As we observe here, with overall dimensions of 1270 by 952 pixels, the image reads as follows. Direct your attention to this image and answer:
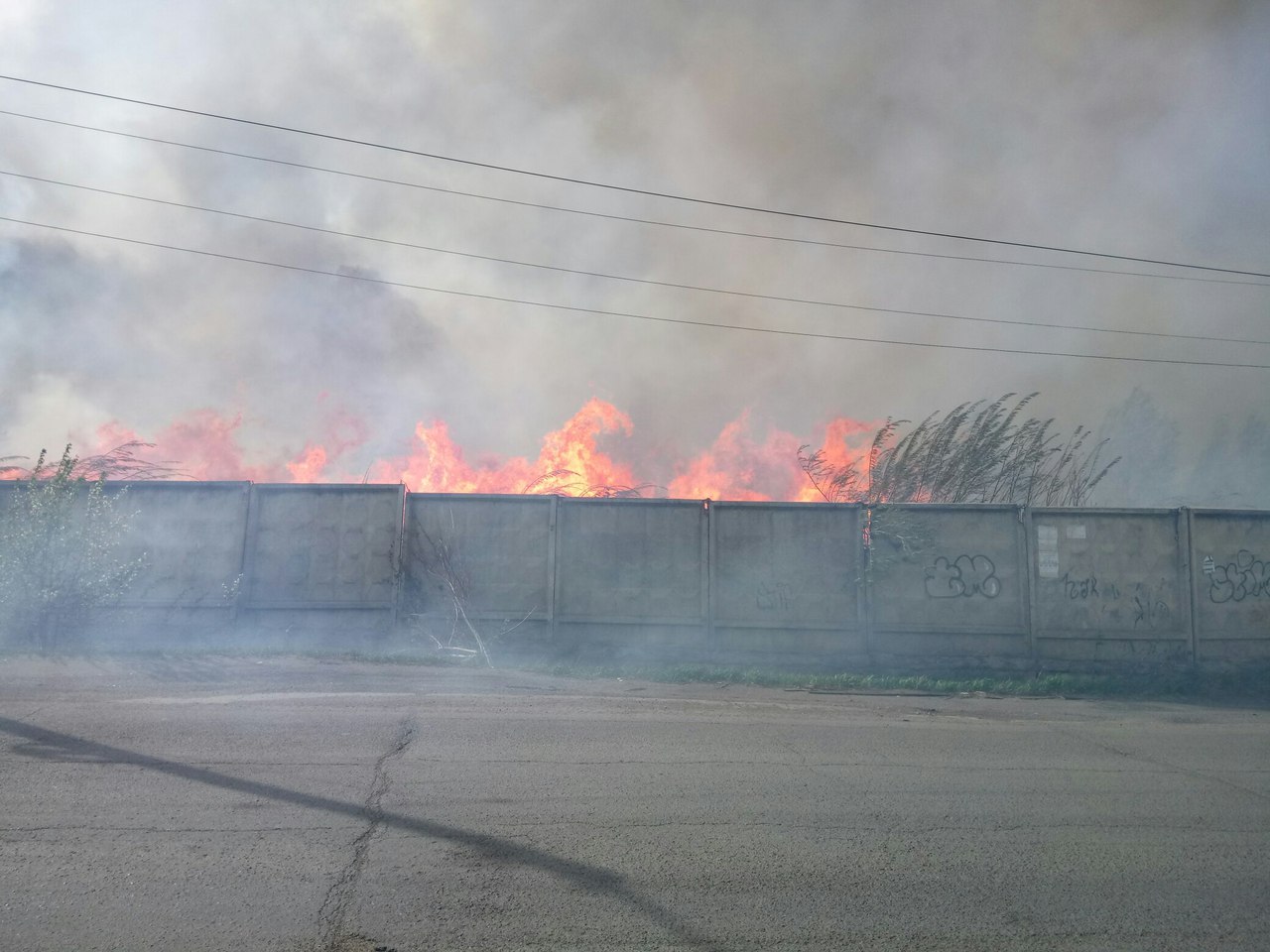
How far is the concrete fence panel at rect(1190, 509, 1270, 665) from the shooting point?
11.8m

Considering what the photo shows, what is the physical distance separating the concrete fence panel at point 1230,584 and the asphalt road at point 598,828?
4202mm

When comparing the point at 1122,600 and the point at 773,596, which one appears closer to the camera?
the point at 1122,600

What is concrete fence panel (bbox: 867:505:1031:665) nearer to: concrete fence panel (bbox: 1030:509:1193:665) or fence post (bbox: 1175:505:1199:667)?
concrete fence panel (bbox: 1030:509:1193:665)

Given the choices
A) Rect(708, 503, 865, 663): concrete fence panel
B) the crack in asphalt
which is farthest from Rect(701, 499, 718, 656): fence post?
the crack in asphalt

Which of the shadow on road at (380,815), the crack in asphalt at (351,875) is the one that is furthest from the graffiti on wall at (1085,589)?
the shadow on road at (380,815)

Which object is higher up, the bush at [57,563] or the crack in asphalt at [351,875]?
the bush at [57,563]

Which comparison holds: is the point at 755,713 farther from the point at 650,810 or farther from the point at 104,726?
the point at 104,726

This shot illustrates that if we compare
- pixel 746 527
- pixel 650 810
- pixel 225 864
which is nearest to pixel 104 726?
pixel 225 864

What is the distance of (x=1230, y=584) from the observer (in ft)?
39.0

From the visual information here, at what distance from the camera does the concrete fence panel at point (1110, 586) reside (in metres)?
11.7

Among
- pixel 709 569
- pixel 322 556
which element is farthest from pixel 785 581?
pixel 322 556

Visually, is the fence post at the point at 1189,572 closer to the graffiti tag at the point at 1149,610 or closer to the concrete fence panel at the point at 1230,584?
the concrete fence panel at the point at 1230,584

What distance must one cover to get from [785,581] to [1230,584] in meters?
6.11

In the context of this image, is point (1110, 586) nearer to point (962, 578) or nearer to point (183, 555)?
point (962, 578)
